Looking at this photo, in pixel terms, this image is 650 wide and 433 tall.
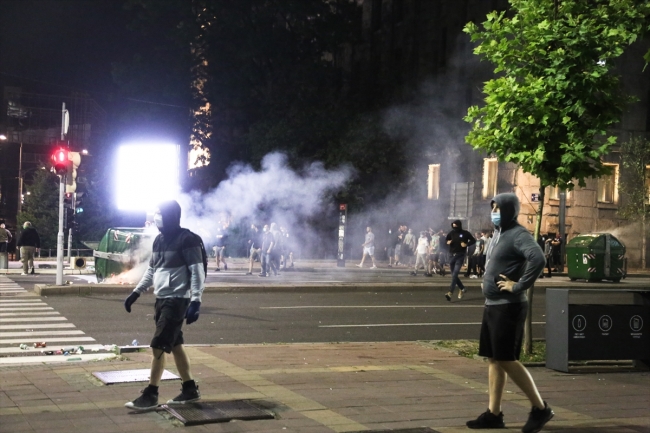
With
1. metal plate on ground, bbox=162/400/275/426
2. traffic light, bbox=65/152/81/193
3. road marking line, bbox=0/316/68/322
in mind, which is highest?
traffic light, bbox=65/152/81/193

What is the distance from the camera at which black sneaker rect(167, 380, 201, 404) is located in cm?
707

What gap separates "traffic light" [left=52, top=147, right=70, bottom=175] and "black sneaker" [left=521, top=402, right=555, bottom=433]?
16091 millimetres

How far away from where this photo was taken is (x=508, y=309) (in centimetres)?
651

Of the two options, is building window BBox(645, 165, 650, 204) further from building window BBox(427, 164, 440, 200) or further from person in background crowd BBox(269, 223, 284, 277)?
person in background crowd BBox(269, 223, 284, 277)

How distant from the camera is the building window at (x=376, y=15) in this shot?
1937 inches

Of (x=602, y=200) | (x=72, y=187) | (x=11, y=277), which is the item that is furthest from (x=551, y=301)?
(x=602, y=200)

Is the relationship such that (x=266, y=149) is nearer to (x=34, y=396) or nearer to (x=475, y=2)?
(x=475, y=2)

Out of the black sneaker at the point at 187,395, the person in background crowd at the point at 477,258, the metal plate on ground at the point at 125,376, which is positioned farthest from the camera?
the person in background crowd at the point at 477,258

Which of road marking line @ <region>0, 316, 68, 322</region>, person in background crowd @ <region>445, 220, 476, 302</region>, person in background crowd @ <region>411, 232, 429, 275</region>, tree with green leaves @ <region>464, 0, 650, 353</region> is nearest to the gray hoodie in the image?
tree with green leaves @ <region>464, 0, 650, 353</region>

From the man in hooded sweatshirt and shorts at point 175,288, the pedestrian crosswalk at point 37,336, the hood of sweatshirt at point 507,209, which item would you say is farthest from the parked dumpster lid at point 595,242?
the man in hooded sweatshirt and shorts at point 175,288

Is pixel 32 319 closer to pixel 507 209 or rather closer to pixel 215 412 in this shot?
pixel 215 412

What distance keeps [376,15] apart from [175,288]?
44398 millimetres

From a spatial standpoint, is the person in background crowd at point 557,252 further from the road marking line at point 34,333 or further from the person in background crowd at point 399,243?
the road marking line at point 34,333

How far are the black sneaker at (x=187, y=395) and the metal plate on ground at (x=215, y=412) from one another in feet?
0.20
